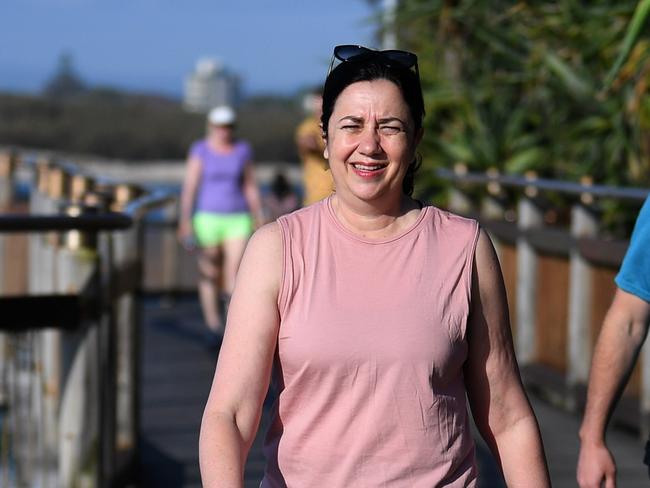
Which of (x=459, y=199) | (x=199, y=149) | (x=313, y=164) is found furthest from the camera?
(x=459, y=199)

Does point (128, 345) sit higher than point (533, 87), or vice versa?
point (533, 87)

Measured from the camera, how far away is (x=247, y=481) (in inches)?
263

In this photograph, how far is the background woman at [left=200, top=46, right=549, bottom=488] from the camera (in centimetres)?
289

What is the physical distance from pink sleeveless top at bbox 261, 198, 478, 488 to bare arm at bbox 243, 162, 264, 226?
26.3 ft

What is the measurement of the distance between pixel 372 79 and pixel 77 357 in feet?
9.14

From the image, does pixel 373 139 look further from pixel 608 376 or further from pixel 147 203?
pixel 147 203

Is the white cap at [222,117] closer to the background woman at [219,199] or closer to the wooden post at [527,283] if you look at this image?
the background woman at [219,199]

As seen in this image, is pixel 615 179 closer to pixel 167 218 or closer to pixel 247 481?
pixel 247 481

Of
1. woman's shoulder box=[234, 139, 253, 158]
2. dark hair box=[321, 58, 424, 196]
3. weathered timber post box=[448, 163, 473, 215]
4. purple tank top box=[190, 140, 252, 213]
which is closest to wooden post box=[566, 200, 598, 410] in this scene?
weathered timber post box=[448, 163, 473, 215]

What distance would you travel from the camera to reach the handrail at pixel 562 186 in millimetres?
7193

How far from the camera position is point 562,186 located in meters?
8.33

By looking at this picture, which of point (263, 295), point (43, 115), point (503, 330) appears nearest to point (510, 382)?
point (503, 330)

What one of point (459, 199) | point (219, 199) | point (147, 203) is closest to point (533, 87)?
point (459, 199)

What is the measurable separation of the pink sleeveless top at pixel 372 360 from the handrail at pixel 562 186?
349 centimetres
